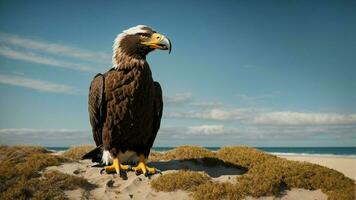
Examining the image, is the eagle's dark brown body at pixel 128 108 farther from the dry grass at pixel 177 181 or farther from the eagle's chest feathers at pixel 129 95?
the dry grass at pixel 177 181

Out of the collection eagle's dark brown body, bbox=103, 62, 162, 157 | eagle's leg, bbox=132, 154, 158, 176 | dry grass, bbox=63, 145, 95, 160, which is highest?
eagle's dark brown body, bbox=103, 62, 162, 157

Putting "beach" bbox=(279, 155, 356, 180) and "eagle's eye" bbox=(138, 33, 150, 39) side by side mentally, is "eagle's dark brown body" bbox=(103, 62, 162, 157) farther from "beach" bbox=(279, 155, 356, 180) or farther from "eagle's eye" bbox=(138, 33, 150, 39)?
"beach" bbox=(279, 155, 356, 180)

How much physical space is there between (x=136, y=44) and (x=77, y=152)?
736 cm

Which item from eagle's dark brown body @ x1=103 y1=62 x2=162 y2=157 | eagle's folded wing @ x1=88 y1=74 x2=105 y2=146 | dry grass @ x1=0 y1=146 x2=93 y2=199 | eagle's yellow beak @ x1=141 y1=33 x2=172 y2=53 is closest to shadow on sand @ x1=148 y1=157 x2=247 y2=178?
eagle's dark brown body @ x1=103 y1=62 x2=162 y2=157

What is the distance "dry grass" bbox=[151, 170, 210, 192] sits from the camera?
29.3 feet

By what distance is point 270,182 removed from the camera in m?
9.30

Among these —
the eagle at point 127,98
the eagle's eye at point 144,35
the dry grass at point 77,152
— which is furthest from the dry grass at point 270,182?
the dry grass at point 77,152

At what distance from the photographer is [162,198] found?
8.59 meters

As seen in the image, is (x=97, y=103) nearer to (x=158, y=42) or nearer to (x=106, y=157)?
(x=106, y=157)

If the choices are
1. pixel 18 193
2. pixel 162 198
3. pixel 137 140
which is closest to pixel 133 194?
pixel 162 198

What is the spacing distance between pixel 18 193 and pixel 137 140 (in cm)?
285

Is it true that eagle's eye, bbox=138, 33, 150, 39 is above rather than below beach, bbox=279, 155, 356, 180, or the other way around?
above

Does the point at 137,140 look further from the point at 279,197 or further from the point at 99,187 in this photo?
the point at 279,197

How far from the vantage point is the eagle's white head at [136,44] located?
8742 millimetres
